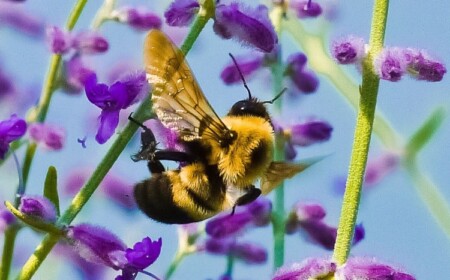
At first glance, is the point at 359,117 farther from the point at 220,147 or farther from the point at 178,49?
the point at 220,147

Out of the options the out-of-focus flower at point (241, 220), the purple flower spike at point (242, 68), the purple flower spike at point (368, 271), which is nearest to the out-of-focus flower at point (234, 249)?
the out-of-focus flower at point (241, 220)

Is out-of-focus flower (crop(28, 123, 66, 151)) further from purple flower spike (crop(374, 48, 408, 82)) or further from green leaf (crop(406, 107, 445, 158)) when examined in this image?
green leaf (crop(406, 107, 445, 158))

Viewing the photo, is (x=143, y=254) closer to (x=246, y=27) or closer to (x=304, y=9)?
(x=246, y=27)

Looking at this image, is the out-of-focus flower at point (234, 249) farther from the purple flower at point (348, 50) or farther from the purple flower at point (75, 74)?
the purple flower at point (348, 50)

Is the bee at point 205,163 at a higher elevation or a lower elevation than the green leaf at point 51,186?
higher

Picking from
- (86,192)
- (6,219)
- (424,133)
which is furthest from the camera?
(424,133)

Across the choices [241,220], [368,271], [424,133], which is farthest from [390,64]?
[424,133]
